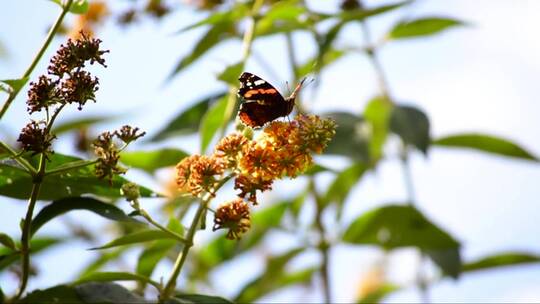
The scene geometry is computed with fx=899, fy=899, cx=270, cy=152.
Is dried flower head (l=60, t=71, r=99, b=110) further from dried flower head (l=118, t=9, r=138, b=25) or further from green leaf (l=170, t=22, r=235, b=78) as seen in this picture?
dried flower head (l=118, t=9, r=138, b=25)

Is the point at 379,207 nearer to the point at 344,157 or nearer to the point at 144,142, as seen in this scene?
the point at 344,157

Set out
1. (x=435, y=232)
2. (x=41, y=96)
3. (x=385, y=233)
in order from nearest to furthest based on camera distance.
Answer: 1. (x=41, y=96)
2. (x=435, y=232)
3. (x=385, y=233)

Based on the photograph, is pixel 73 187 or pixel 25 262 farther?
pixel 73 187

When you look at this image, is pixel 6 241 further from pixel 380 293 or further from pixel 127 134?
pixel 380 293

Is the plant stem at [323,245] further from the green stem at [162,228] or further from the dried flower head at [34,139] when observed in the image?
the dried flower head at [34,139]

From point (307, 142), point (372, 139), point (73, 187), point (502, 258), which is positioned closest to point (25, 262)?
point (73, 187)

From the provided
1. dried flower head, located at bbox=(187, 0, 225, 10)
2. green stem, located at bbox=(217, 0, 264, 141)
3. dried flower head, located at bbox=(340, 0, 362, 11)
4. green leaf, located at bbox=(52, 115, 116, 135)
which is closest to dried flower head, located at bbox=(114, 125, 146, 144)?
green stem, located at bbox=(217, 0, 264, 141)
